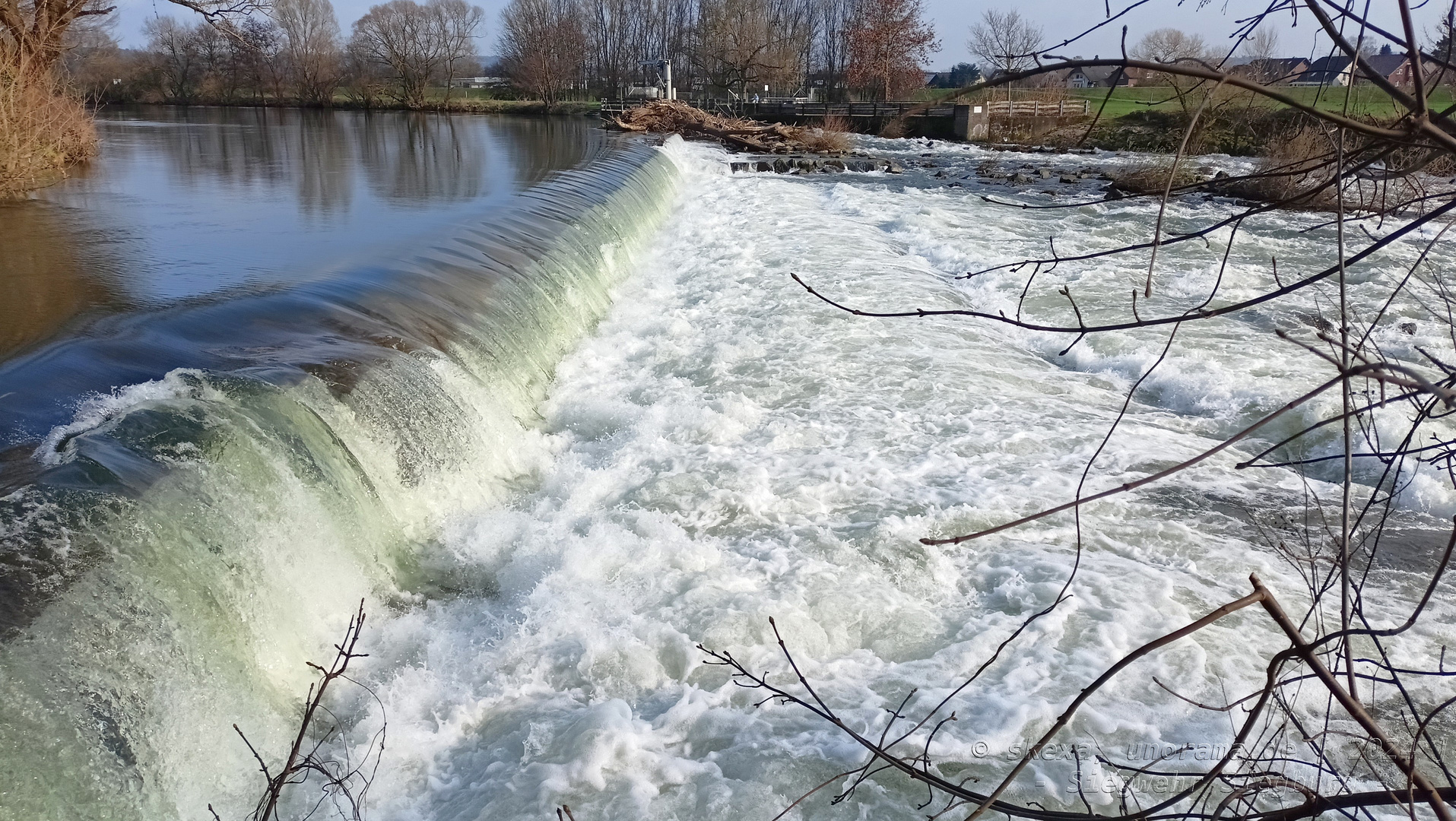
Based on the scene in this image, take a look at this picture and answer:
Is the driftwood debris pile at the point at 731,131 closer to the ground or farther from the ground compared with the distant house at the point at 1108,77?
farther from the ground

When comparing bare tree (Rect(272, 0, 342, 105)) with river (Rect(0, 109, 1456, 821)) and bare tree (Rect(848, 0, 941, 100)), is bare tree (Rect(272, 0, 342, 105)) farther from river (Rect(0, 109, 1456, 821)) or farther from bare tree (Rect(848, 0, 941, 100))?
river (Rect(0, 109, 1456, 821))

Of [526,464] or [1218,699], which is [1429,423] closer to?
[1218,699]

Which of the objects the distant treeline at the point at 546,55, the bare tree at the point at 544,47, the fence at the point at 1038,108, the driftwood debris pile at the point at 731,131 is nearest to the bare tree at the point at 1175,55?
the driftwood debris pile at the point at 731,131

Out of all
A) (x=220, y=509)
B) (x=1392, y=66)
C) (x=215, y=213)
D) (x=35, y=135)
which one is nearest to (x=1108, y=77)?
(x=1392, y=66)

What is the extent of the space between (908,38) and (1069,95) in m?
11.8

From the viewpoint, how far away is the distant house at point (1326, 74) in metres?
1.37

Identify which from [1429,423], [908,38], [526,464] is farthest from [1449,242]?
[908,38]

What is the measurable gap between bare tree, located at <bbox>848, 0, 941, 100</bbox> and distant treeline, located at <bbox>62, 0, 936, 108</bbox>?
13cm

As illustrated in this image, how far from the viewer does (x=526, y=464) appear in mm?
6570

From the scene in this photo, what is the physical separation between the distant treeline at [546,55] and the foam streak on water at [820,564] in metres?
41.1

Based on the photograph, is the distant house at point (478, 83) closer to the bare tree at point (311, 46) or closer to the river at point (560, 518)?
the bare tree at point (311, 46)

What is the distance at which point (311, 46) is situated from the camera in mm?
60781

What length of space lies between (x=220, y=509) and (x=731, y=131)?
32.8m

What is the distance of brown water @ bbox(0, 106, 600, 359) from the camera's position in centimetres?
752
